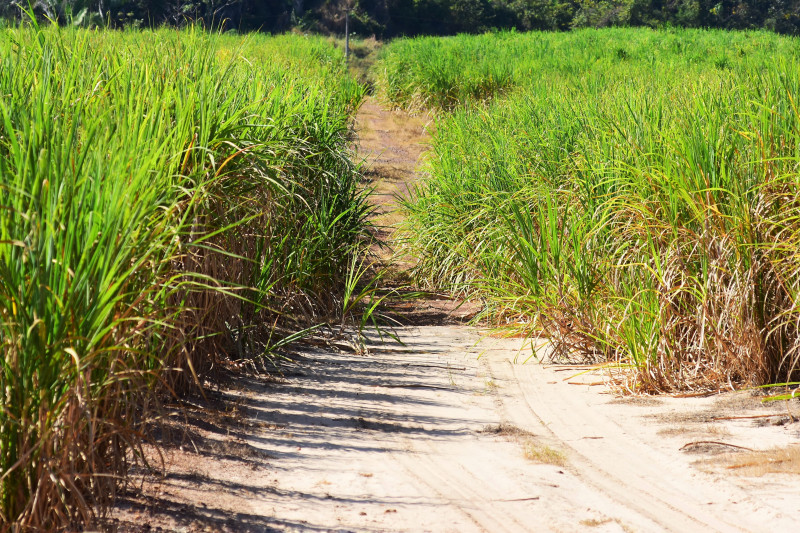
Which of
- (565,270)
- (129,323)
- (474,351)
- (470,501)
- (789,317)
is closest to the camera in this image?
(129,323)

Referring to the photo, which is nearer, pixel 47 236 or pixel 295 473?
pixel 47 236

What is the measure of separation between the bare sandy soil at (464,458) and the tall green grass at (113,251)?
27cm

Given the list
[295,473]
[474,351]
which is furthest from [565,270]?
[295,473]

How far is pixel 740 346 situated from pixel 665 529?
4.48 feet

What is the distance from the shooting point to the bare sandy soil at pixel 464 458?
A: 7.70 feet

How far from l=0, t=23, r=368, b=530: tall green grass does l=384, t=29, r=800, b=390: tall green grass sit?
1.38 metres

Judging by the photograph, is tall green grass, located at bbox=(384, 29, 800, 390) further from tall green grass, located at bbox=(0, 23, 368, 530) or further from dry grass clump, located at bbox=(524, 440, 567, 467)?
tall green grass, located at bbox=(0, 23, 368, 530)

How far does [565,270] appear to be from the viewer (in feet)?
13.9

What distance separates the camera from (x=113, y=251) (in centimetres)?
200

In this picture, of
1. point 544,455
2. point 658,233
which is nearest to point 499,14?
point 658,233

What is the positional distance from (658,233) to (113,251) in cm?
266

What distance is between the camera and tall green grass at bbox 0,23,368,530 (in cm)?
185

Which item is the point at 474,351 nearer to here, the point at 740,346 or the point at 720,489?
the point at 740,346

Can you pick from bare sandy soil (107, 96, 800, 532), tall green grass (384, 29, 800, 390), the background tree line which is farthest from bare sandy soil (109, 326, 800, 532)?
the background tree line
